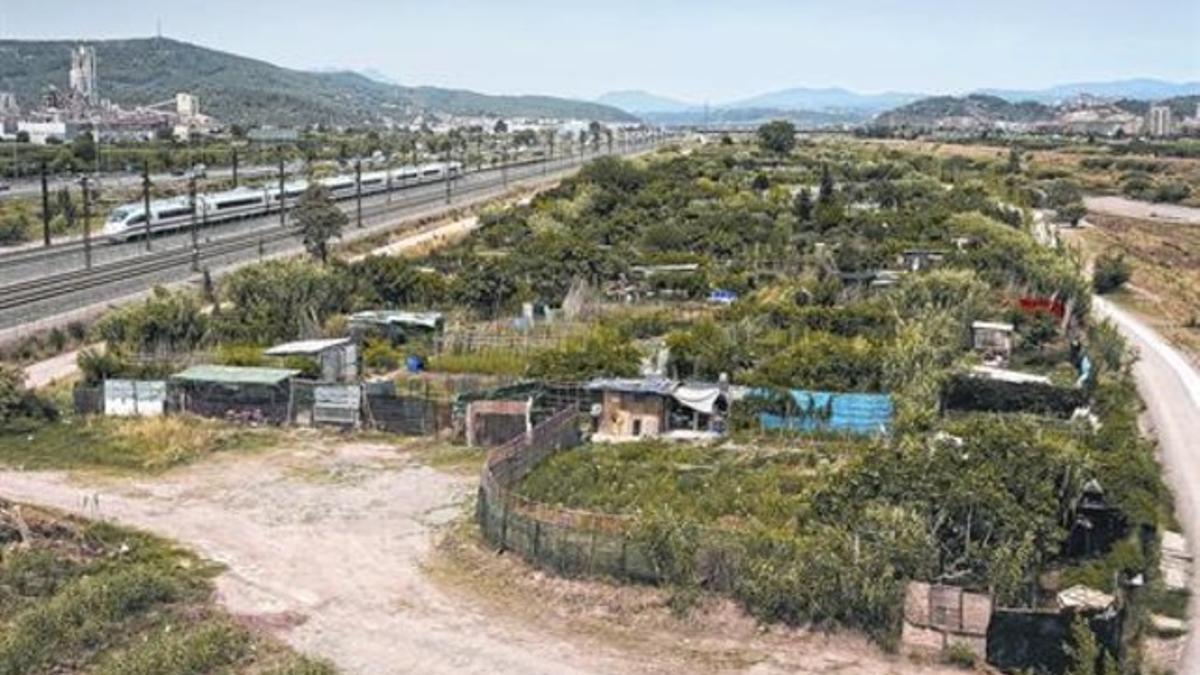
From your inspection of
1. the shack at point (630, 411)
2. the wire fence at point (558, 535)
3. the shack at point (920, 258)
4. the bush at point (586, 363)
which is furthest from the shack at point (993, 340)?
the wire fence at point (558, 535)

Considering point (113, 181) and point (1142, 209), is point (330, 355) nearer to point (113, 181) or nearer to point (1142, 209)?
point (113, 181)

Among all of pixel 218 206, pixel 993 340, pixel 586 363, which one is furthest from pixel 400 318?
pixel 218 206

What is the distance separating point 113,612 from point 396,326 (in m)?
22.9

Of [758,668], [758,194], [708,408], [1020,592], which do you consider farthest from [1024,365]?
[758,194]

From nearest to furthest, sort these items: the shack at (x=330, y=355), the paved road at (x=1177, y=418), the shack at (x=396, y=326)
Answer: the paved road at (x=1177, y=418) < the shack at (x=330, y=355) < the shack at (x=396, y=326)

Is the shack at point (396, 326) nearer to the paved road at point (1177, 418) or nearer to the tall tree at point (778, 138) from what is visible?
the paved road at point (1177, 418)

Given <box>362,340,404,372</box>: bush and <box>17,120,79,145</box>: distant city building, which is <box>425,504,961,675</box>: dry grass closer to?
<box>362,340,404,372</box>: bush

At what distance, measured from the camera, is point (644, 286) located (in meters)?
51.9

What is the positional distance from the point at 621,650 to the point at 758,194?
232 feet

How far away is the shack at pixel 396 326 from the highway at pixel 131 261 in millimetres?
11122

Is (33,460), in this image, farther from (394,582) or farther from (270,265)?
(270,265)

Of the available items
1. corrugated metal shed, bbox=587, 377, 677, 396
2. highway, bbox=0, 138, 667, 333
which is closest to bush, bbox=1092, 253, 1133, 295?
corrugated metal shed, bbox=587, 377, 677, 396

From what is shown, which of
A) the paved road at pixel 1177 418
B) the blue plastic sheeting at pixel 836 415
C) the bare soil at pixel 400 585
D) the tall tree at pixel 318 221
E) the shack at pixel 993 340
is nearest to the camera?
the bare soil at pixel 400 585

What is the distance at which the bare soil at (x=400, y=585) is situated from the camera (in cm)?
1895
